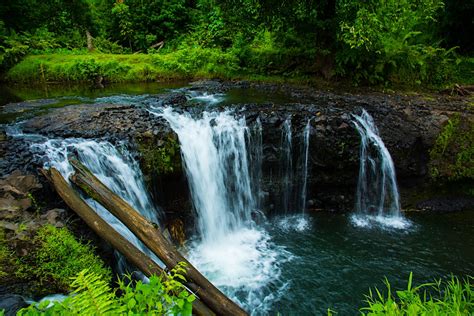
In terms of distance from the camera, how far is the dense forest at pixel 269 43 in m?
11.0

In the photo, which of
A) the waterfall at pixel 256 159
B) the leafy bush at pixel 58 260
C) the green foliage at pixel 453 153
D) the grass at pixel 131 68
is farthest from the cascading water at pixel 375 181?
the grass at pixel 131 68

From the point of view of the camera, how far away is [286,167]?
26.6 ft

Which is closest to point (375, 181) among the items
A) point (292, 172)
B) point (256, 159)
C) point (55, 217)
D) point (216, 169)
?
point (292, 172)

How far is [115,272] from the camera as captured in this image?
15.3 ft

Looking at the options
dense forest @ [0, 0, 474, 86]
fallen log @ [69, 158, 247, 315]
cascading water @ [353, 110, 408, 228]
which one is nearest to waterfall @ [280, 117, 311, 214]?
cascading water @ [353, 110, 408, 228]

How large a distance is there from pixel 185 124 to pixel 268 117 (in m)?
1.99

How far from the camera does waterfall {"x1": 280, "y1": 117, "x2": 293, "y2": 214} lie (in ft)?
26.3

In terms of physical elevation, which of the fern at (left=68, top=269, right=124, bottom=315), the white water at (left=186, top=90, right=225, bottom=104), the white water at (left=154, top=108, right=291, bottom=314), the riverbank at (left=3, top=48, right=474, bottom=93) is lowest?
the white water at (left=154, top=108, right=291, bottom=314)

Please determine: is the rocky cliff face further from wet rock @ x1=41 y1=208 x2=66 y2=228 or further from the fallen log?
wet rock @ x1=41 y1=208 x2=66 y2=228

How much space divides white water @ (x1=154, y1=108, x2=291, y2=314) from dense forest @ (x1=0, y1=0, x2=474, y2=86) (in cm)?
512

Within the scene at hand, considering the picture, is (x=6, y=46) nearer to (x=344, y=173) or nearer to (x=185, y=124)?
(x=185, y=124)

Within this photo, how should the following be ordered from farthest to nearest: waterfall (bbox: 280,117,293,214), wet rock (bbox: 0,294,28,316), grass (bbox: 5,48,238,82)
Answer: grass (bbox: 5,48,238,82) → waterfall (bbox: 280,117,293,214) → wet rock (bbox: 0,294,28,316)

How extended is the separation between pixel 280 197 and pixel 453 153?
439cm

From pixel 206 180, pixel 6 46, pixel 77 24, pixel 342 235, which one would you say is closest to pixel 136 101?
pixel 206 180
